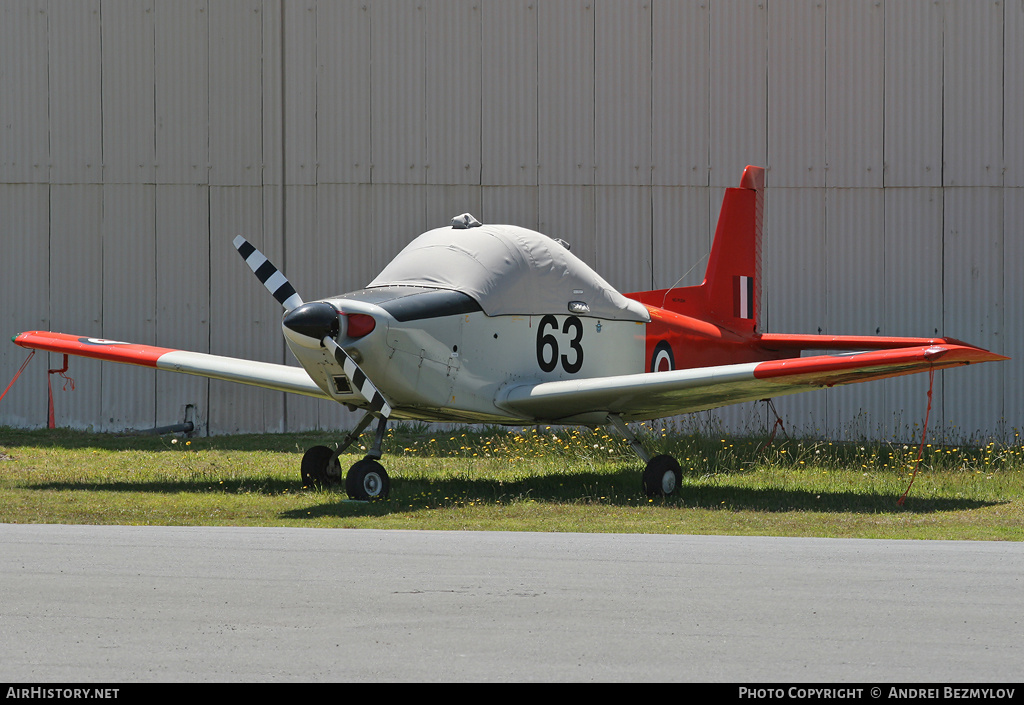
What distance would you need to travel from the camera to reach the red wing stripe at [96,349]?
41.4 ft

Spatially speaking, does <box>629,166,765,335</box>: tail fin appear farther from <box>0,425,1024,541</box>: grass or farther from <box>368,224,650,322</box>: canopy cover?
<box>368,224,650,322</box>: canopy cover

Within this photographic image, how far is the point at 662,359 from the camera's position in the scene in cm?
1306

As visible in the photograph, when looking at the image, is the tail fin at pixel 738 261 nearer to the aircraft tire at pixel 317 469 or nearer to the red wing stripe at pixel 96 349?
the aircraft tire at pixel 317 469

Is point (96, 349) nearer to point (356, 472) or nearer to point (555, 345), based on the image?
point (356, 472)

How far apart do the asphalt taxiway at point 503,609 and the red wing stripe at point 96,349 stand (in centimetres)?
472

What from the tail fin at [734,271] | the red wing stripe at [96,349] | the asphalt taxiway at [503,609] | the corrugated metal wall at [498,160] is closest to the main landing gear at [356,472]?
the asphalt taxiway at [503,609]

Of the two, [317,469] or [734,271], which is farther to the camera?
[734,271]

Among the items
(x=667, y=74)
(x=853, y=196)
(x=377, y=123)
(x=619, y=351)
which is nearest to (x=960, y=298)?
(x=853, y=196)

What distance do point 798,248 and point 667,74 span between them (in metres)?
3.26

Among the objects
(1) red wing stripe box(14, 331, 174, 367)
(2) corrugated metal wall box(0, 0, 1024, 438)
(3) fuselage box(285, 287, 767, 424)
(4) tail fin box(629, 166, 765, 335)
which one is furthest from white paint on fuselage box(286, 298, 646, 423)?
(2) corrugated metal wall box(0, 0, 1024, 438)

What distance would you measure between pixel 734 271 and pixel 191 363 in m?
6.68

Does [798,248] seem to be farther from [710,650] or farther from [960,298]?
[710,650]

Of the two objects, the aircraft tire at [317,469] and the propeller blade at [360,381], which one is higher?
the propeller blade at [360,381]

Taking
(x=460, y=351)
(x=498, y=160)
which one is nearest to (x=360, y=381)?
(x=460, y=351)
